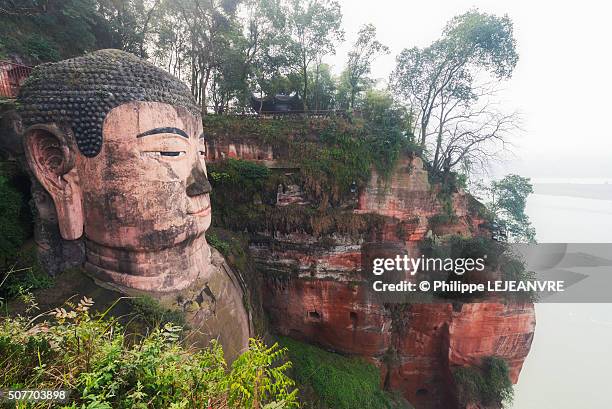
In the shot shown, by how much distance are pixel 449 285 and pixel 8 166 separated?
12.6 metres

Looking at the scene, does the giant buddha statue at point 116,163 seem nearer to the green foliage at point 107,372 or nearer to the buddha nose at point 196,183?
the buddha nose at point 196,183

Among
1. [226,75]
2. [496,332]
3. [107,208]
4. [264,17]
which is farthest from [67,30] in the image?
[496,332]

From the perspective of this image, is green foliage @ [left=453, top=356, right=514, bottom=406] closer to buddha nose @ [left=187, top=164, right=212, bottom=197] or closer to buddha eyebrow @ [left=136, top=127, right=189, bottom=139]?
buddha nose @ [left=187, top=164, right=212, bottom=197]

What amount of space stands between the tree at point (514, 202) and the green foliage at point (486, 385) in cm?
557

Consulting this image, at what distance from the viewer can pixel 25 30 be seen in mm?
10281

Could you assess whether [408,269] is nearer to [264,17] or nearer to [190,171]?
[190,171]

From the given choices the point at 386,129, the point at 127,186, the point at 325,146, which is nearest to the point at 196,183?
the point at 127,186

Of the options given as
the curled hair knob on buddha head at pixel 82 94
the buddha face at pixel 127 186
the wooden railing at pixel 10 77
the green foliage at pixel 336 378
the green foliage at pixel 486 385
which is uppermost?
the wooden railing at pixel 10 77

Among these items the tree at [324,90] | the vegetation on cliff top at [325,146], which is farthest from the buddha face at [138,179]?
the tree at [324,90]

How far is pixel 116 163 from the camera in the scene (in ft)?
14.3

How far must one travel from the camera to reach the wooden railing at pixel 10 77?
6113 mm

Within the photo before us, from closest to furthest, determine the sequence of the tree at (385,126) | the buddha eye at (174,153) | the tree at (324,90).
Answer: the buddha eye at (174,153) → the tree at (385,126) → the tree at (324,90)

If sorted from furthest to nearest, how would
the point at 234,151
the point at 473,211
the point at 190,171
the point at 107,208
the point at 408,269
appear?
the point at 473,211 < the point at 408,269 < the point at 234,151 < the point at 190,171 < the point at 107,208

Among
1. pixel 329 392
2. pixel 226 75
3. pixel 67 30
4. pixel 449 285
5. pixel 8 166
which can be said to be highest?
pixel 67 30
